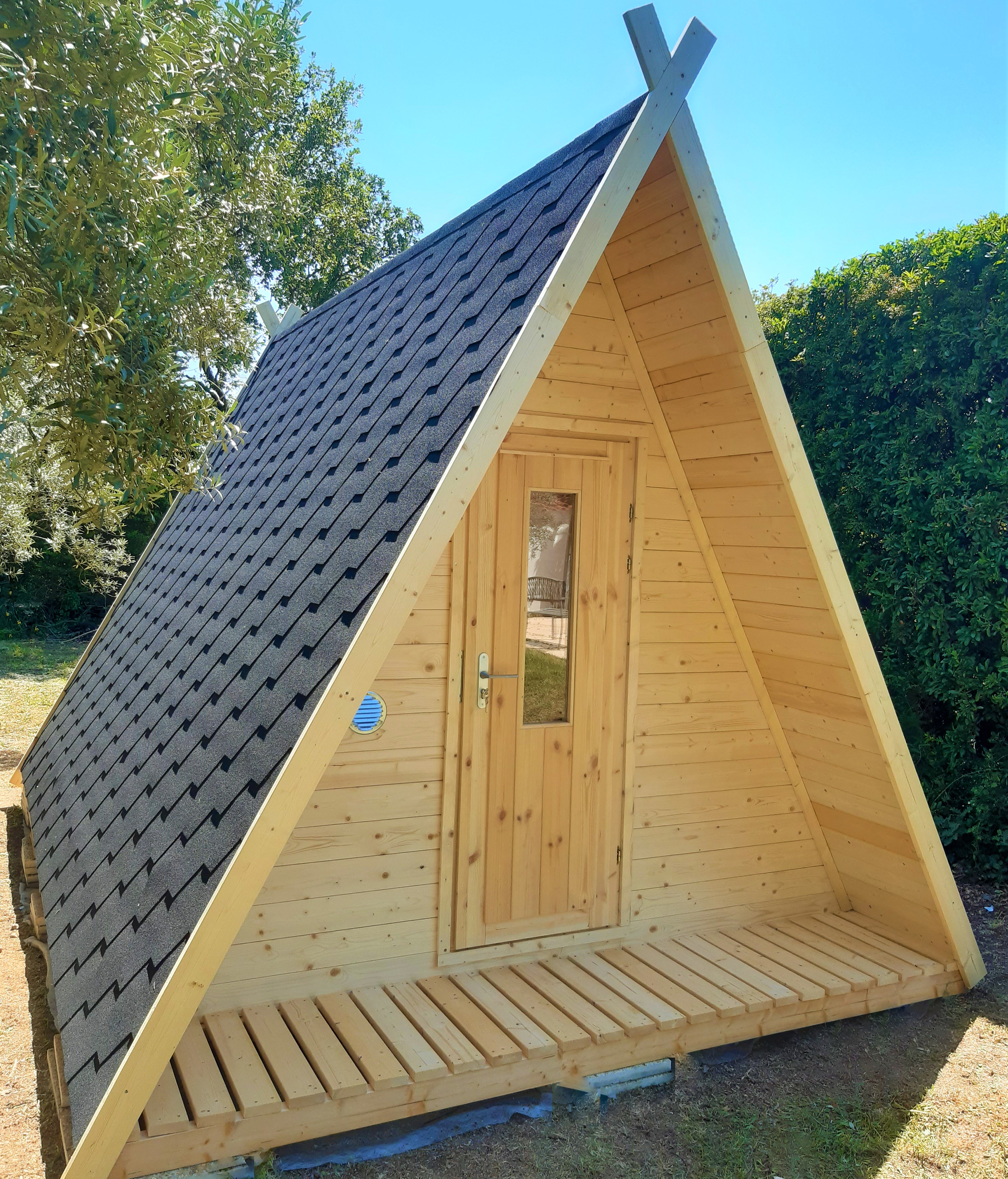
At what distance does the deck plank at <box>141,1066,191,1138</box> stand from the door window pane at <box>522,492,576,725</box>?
1.89 metres

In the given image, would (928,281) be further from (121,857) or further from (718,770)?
(121,857)

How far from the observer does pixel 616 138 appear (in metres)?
2.85

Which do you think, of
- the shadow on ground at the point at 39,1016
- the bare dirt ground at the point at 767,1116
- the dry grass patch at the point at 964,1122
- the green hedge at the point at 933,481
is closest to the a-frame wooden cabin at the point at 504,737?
the bare dirt ground at the point at 767,1116

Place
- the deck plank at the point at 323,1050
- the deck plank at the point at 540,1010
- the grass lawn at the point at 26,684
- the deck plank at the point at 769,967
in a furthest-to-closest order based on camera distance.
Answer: the grass lawn at the point at 26,684, the deck plank at the point at 769,967, the deck plank at the point at 540,1010, the deck plank at the point at 323,1050

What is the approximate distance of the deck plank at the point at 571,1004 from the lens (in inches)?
130

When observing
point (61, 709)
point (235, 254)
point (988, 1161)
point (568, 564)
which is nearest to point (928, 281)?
point (568, 564)

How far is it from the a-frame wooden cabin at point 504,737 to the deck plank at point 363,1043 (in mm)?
14

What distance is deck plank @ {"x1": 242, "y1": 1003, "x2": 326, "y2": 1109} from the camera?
2814 millimetres

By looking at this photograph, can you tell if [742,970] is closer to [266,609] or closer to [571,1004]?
[571,1004]

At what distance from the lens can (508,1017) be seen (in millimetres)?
3389

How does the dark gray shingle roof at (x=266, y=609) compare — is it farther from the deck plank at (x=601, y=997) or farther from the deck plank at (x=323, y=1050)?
the deck plank at (x=601, y=997)

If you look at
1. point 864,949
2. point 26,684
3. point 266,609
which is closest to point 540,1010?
point 864,949

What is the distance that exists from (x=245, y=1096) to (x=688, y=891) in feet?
7.62

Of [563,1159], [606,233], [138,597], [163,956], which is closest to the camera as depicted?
[163,956]
